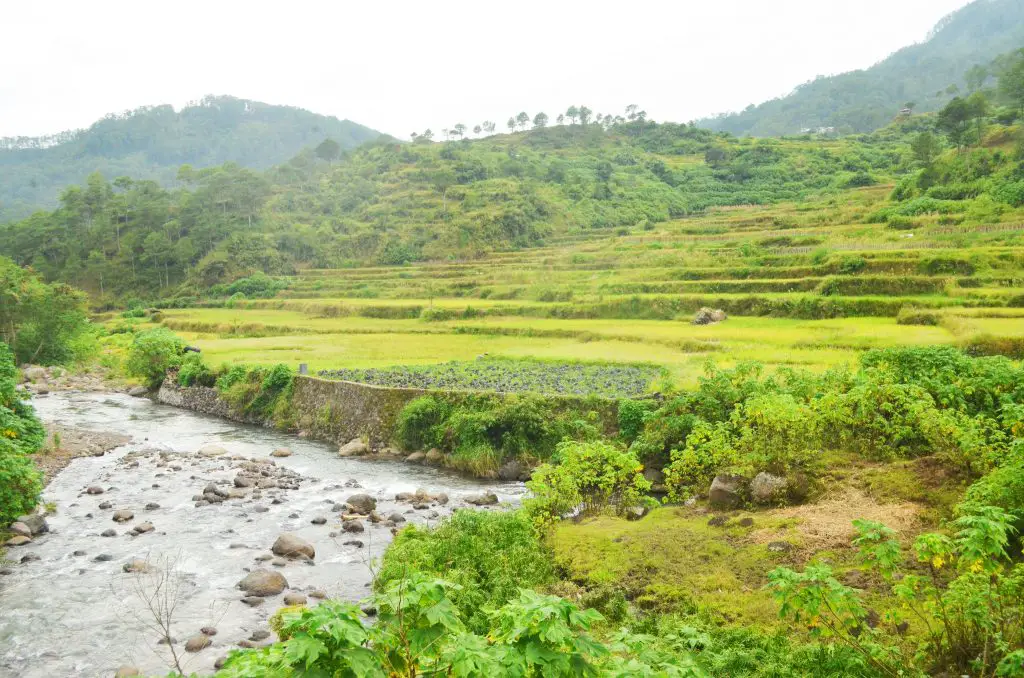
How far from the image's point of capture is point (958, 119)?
177ft

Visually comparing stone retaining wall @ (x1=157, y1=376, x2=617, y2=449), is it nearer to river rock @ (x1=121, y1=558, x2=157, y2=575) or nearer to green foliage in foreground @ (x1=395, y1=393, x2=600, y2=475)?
green foliage in foreground @ (x1=395, y1=393, x2=600, y2=475)

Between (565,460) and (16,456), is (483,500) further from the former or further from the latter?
(16,456)

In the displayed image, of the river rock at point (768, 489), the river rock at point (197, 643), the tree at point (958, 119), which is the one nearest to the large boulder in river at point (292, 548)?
the river rock at point (197, 643)

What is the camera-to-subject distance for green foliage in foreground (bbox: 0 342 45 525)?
551 inches

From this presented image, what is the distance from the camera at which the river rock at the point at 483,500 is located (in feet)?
54.3

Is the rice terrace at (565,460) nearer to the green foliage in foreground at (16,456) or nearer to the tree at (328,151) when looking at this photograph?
the green foliage in foreground at (16,456)

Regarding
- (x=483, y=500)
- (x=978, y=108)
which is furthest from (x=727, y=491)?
(x=978, y=108)

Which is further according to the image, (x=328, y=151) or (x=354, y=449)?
(x=328, y=151)

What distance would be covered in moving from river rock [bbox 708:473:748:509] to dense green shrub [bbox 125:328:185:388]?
1163 inches

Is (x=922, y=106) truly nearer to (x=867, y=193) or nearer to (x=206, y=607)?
(x=867, y=193)

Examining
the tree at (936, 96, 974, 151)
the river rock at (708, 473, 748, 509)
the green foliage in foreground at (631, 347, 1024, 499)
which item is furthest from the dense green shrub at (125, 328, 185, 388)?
the tree at (936, 96, 974, 151)

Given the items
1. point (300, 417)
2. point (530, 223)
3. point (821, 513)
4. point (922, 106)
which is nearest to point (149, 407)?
point (300, 417)

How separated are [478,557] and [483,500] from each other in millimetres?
5821

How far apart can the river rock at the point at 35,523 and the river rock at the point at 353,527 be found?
6968mm
